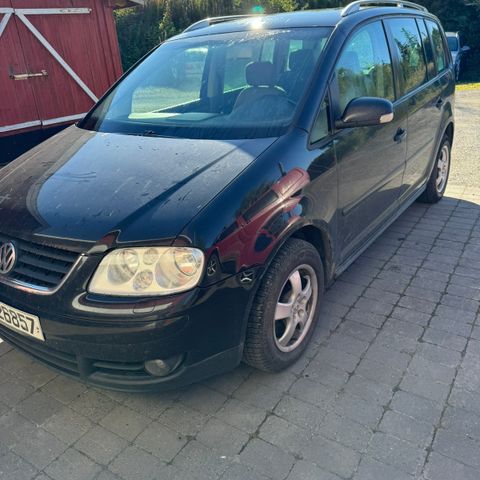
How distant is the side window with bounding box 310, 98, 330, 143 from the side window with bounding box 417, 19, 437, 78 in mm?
2266

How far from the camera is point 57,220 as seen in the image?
2156 millimetres

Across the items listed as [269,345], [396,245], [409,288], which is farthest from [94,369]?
[396,245]

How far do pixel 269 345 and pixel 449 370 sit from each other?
41.1 inches

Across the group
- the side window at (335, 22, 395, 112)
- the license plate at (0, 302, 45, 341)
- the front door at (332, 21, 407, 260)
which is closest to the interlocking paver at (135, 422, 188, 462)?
the license plate at (0, 302, 45, 341)

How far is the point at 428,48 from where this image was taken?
4512 mm

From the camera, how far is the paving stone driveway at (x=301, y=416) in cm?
209

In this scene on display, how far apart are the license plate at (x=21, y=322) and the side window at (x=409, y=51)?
125 inches

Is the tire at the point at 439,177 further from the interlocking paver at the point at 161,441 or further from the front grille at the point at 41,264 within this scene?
the front grille at the point at 41,264

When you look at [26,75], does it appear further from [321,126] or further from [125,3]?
[321,126]

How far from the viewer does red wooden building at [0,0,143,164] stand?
6.83 meters

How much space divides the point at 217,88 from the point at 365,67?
3.35 ft

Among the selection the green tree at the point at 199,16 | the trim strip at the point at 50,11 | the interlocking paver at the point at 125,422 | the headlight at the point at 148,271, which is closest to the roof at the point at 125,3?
the trim strip at the point at 50,11

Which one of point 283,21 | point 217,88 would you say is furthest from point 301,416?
point 283,21

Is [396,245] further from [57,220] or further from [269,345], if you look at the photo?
[57,220]
